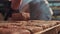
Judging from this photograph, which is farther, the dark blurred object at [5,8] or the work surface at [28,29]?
the dark blurred object at [5,8]

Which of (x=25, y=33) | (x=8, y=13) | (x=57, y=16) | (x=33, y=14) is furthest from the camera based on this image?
(x=57, y=16)

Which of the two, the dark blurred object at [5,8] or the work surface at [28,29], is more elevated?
the dark blurred object at [5,8]

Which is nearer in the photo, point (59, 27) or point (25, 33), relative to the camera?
point (25, 33)

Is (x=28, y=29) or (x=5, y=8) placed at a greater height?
(x=5, y=8)

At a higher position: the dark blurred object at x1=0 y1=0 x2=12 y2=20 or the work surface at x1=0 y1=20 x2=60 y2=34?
the dark blurred object at x1=0 y1=0 x2=12 y2=20

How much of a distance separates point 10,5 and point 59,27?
0.98 metres

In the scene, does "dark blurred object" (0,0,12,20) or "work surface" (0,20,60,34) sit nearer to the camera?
"work surface" (0,20,60,34)

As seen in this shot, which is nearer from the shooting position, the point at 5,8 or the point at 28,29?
the point at 28,29

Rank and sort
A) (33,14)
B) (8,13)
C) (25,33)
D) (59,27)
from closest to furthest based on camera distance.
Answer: (25,33), (59,27), (8,13), (33,14)

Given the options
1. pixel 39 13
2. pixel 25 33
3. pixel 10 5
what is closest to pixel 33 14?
pixel 39 13

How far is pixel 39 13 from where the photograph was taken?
→ 9.05 feet

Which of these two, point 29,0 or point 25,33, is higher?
point 29,0

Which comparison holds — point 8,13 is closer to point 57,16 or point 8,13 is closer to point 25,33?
point 25,33

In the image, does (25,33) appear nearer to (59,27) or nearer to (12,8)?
(59,27)
